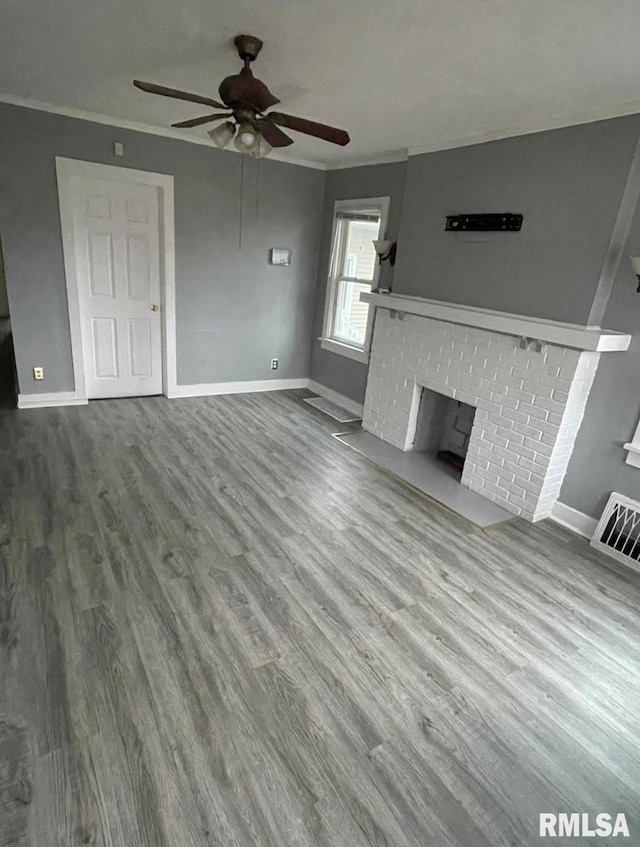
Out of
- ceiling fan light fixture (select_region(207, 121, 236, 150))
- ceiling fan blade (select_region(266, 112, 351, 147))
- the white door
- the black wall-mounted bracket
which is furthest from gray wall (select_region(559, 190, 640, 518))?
the white door

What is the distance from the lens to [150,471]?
328 centimetres

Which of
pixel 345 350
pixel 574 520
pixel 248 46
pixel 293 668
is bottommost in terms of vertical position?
pixel 293 668

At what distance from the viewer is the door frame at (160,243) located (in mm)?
3801

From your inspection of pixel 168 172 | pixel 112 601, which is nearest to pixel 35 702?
pixel 112 601

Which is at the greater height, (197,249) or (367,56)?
(367,56)

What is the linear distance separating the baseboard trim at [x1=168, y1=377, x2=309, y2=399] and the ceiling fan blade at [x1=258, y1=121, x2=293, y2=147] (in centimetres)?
294

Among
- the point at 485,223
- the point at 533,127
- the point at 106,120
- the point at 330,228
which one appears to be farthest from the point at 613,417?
the point at 106,120

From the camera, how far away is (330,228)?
4.93 meters

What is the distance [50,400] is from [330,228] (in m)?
3.25

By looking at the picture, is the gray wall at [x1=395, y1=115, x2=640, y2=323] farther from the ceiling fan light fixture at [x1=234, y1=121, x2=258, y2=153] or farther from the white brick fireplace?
the ceiling fan light fixture at [x1=234, y1=121, x2=258, y2=153]

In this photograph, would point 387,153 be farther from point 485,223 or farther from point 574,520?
point 574,520

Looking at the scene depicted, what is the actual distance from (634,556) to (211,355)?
3999mm

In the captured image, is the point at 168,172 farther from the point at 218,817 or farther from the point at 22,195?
the point at 218,817

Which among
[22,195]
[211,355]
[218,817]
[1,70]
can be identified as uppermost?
[1,70]
